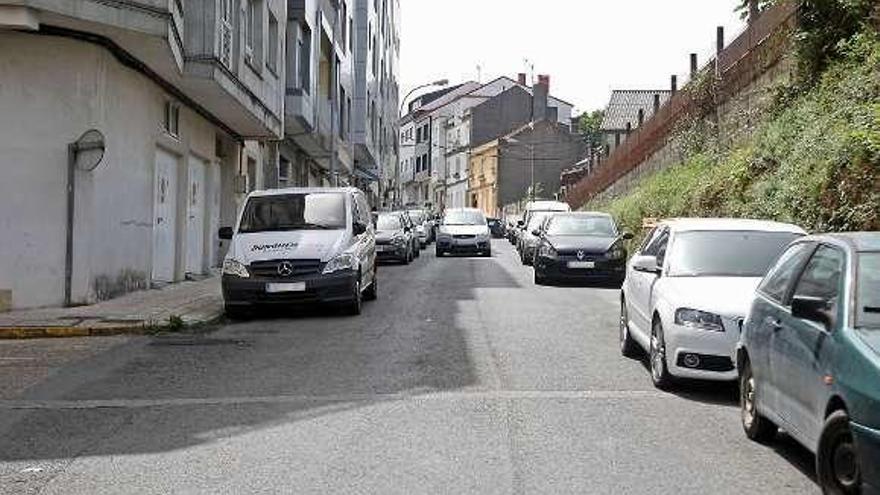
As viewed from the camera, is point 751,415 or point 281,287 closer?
point 751,415

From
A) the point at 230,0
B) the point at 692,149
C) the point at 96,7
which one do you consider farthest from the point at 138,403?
the point at 692,149

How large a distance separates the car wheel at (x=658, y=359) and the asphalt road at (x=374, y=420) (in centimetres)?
15

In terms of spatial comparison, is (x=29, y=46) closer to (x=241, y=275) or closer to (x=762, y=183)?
(x=241, y=275)

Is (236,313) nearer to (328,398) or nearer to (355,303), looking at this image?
(355,303)

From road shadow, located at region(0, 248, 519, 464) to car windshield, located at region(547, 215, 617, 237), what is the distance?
24.8ft

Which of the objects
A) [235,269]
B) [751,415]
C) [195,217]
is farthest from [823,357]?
[195,217]

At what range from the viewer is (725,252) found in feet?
31.2

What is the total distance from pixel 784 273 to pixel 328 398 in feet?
12.2

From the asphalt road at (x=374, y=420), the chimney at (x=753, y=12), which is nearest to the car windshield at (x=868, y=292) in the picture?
the asphalt road at (x=374, y=420)

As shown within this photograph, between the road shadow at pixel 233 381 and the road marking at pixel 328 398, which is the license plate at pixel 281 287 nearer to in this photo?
the road shadow at pixel 233 381

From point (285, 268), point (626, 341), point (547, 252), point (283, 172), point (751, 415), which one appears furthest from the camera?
point (283, 172)

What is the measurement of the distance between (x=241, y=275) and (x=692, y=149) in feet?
60.5

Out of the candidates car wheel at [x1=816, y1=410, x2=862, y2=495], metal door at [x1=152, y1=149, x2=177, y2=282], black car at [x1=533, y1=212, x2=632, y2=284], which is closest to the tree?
black car at [x1=533, y1=212, x2=632, y2=284]

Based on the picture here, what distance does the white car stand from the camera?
8.23 meters
